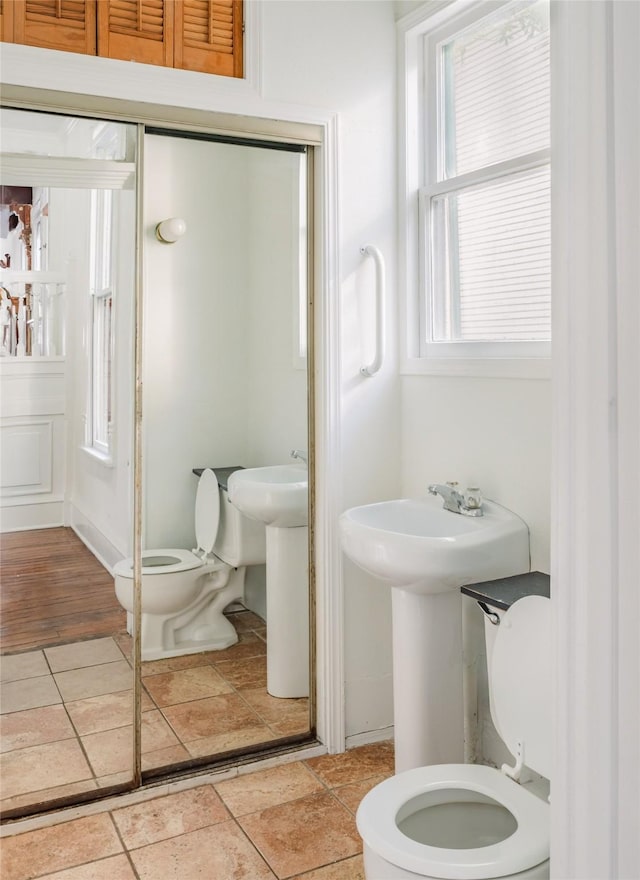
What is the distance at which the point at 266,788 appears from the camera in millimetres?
2219

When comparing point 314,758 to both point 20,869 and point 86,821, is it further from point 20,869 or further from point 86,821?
point 20,869

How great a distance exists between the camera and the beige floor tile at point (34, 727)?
203cm

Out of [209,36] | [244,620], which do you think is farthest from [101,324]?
[244,620]

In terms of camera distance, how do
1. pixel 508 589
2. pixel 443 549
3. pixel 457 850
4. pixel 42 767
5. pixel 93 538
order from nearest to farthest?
1. pixel 457 850
2. pixel 508 589
3. pixel 443 549
4. pixel 42 767
5. pixel 93 538

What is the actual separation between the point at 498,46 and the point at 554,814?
2.10 metres

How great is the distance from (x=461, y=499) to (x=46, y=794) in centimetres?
142

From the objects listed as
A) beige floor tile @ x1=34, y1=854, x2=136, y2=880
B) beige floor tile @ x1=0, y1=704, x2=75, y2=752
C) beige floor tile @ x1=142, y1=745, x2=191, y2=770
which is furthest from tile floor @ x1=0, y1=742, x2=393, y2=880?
beige floor tile @ x1=0, y1=704, x2=75, y2=752

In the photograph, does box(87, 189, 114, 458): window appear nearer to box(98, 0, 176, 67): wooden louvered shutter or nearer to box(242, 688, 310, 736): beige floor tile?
box(98, 0, 176, 67): wooden louvered shutter

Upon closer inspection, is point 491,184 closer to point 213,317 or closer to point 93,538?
point 213,317

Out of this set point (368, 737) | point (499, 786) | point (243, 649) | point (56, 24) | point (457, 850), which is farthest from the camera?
point (368, 737)

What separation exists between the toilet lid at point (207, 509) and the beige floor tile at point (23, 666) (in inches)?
21.4

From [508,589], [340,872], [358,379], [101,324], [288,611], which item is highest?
[101,324]

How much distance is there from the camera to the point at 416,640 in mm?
2021

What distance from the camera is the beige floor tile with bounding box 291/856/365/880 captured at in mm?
1812
